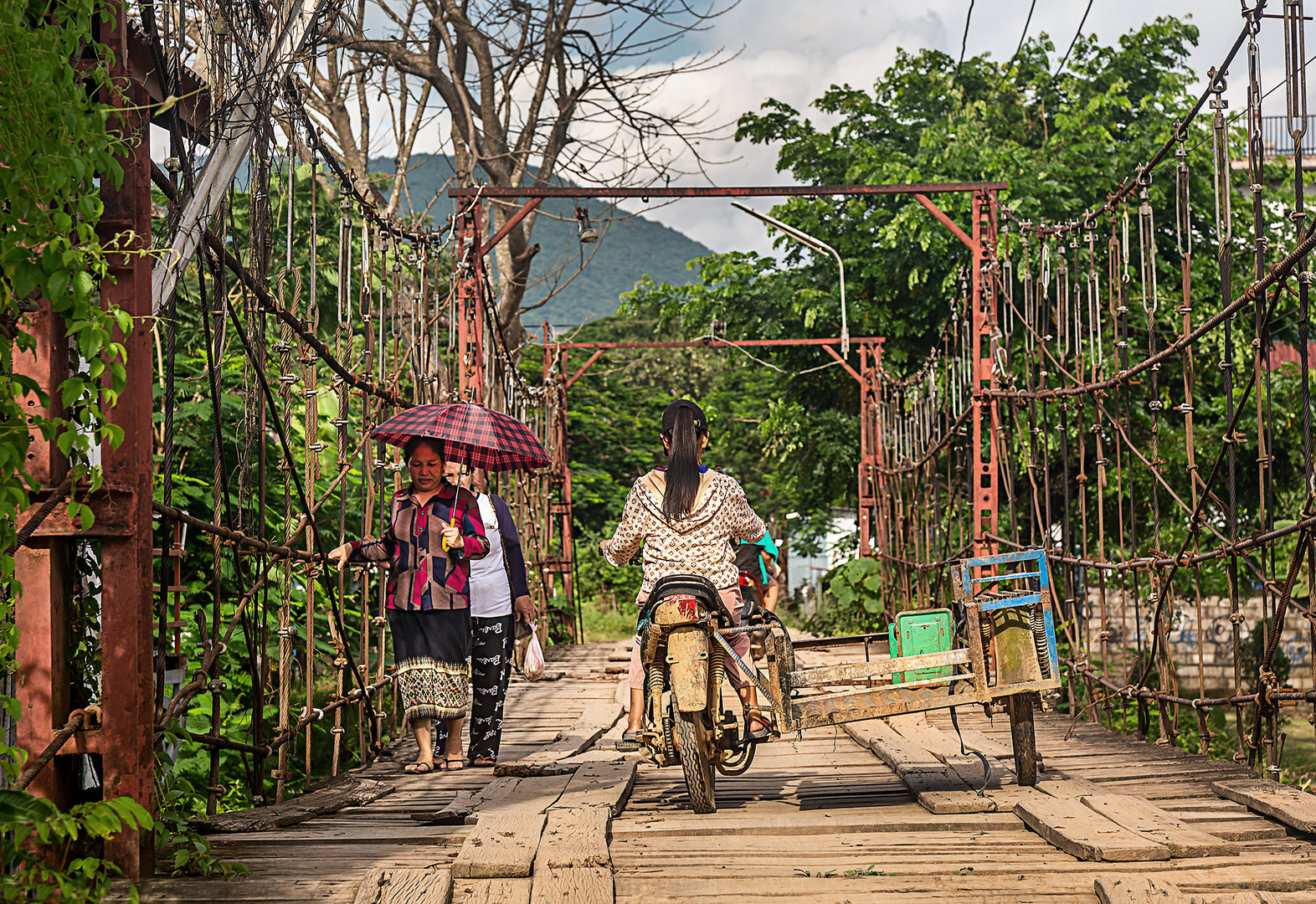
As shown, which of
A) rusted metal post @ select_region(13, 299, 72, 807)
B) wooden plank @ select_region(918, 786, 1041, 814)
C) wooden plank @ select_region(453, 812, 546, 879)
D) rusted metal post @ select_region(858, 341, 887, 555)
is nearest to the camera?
rusted metal post @ select_region(13, 299, 72, 807)

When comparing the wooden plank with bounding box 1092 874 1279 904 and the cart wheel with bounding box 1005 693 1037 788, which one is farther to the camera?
the cart wheel with bounding box 1005 693 1037 788

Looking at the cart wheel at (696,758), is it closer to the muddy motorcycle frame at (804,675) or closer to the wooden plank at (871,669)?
the muddy motorcycle frame at (804,675)

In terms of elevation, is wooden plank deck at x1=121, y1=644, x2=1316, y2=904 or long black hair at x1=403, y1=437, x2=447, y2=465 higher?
Result: long black hair at x1=403, y1=437, x2=447, y2=465

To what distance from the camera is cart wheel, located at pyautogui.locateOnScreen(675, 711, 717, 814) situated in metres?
4.28

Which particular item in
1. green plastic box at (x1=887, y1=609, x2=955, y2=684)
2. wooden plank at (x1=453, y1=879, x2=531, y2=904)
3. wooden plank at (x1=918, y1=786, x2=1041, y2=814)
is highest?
green plastic box at (x1=887, y1=609, x2=955, y2=684)

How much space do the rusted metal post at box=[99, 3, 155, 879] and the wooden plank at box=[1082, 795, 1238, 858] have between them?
268 centimetres

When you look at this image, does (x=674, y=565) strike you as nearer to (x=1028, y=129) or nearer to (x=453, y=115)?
(x=453, y=115)

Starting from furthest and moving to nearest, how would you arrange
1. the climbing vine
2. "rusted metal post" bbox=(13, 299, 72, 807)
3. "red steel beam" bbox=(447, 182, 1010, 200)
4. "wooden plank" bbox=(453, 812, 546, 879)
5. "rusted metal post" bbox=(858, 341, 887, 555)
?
"rusted metal post" bbox=(858, 341, 887, 555), "red steel beam" bbox=(447, 182, 1010, 200), "wooden plank" bbox=(453, 812, 546, 879), "rusted metal post" bbox=(13, 299, 72, 807), the climbing vine

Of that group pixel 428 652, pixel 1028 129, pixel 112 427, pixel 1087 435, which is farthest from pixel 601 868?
pixel 1028 129

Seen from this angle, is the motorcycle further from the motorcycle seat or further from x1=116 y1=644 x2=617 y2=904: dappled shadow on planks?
x1=116 y1=644 x2=617 y2=904: dappled shadow on planks

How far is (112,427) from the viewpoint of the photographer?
2.77 metres

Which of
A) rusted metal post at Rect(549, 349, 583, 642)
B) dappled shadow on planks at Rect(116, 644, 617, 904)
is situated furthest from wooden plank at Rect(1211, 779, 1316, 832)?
rusted metal post at Rect(549, 349, 583, 642)

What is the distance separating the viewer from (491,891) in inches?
125

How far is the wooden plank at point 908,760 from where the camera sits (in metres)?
Result: 4.59
